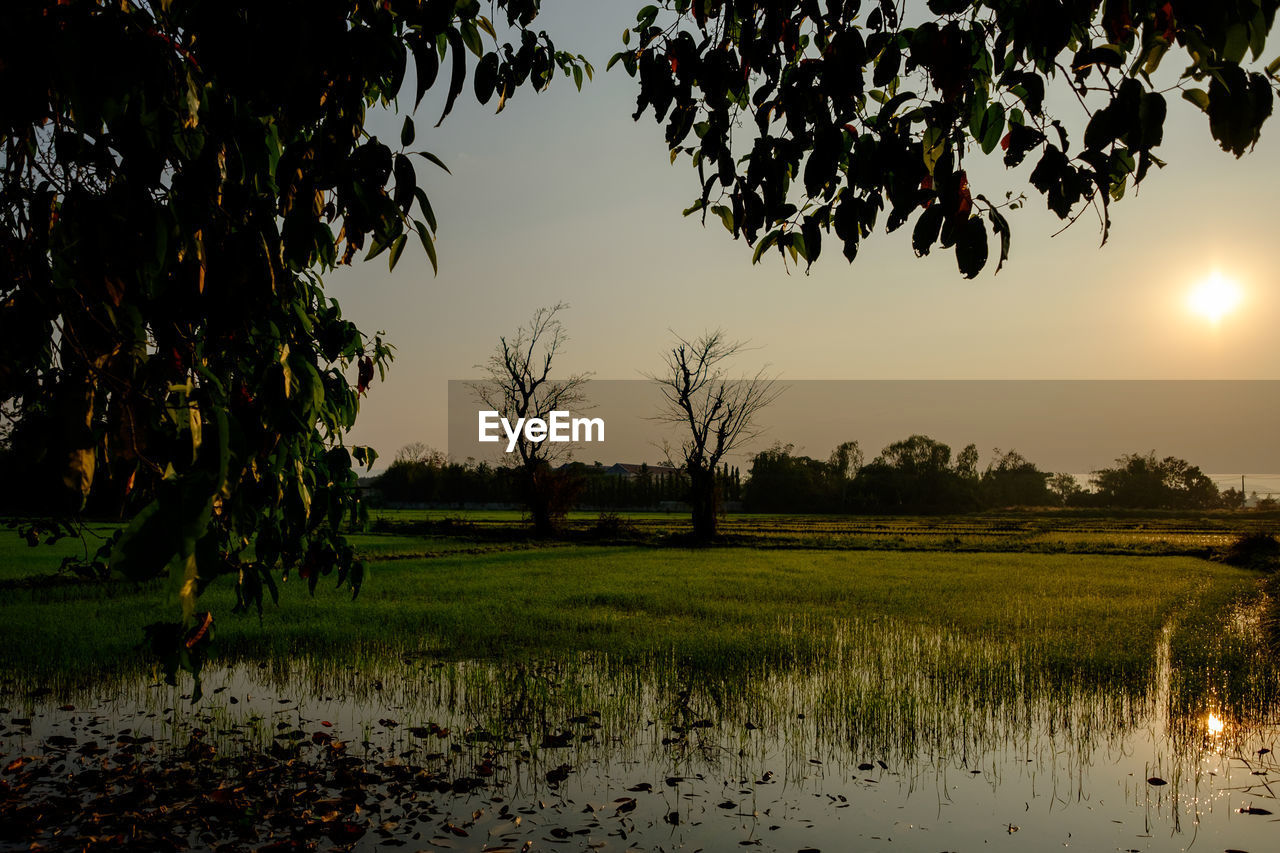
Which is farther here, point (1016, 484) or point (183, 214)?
point (1016, 484)

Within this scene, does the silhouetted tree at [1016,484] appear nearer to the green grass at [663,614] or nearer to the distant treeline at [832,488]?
the distant treeline at [832,488]

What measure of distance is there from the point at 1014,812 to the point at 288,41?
5.55 m

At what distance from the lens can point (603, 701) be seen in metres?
7.18

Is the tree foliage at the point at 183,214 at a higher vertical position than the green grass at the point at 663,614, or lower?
higher

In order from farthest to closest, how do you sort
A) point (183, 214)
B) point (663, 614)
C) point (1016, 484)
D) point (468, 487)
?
1. point (1016, 484)
2. point (468, 487)
3. point (663, 614)
4. point (183, 214)

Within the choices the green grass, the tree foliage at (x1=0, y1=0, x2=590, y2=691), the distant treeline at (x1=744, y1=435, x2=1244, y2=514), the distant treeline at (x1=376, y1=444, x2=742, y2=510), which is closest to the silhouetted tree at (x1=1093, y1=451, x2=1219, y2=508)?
the distant treeline at (x1=744, y1=435, x2=1244, y2=514)

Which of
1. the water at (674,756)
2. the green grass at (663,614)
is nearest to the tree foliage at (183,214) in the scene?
the water at (674,756)

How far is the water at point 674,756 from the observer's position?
4562 mm

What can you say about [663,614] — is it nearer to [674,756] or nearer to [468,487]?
[674,756]

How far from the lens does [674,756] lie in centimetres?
579

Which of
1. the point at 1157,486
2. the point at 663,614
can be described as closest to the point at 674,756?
the point at 663,614

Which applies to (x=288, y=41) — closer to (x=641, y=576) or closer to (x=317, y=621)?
(x=317, y=621)

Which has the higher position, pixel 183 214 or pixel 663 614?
pixel 183 214

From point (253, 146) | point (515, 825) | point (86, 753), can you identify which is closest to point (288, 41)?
point (253, 146)
